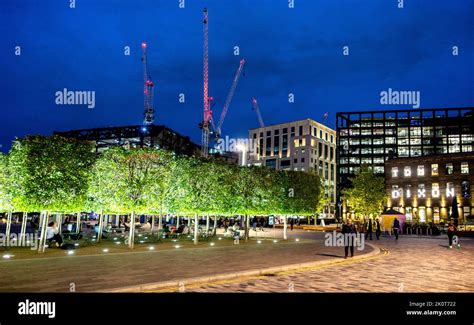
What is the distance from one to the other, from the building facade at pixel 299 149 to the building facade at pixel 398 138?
7.24 m

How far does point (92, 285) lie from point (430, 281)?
11.5m

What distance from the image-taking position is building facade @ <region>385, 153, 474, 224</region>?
82.4m

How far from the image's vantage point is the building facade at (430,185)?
270 ft

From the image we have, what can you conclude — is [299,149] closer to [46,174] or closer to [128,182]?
[128,182]

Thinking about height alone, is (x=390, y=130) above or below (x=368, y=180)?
above

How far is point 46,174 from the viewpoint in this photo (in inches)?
952

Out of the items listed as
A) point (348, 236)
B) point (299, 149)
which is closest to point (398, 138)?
point (299, 149)

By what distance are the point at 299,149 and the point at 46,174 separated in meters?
136

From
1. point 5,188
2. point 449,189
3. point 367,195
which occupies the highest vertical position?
point 449,189

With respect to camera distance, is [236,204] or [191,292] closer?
[191,292]

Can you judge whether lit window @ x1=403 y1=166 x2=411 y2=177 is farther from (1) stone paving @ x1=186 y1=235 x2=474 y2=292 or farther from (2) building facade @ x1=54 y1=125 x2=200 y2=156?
(1) stone paving @ x1=186 y1=235 x2=474 y2=292
